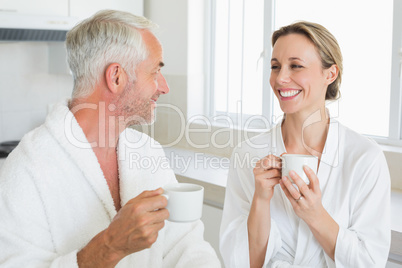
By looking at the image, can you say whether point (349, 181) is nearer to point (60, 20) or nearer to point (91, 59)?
point (91, 59)

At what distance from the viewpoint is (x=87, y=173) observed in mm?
1312

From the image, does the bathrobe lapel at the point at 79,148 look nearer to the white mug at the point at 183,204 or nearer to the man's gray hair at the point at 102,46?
the man's gray hair at the point at 102,46

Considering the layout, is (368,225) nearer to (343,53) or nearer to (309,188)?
(309,188)

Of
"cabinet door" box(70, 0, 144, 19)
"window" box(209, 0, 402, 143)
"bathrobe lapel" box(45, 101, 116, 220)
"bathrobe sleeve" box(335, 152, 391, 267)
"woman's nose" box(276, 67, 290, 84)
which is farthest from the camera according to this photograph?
"cabinet door" box(70, 0, 144, 19)

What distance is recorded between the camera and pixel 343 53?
2.68m

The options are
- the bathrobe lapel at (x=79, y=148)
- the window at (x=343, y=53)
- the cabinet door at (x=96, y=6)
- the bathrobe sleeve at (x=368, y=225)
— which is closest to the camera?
the bathrobe lapel at (x=79, y=148)

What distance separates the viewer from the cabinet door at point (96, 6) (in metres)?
3.11

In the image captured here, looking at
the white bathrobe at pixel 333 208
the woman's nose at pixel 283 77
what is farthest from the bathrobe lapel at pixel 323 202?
the woman's nose at pixel 283 77

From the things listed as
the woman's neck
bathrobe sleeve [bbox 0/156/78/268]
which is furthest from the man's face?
the woman's neck

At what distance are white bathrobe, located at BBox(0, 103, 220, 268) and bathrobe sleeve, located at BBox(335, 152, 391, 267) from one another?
16.9 inches

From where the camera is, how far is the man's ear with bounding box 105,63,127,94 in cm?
135

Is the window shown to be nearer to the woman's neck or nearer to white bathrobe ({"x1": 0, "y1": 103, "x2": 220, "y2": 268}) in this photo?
the woman's neck

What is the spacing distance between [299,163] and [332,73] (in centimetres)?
45

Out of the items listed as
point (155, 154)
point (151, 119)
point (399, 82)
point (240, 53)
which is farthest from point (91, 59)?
point (240, 53)
